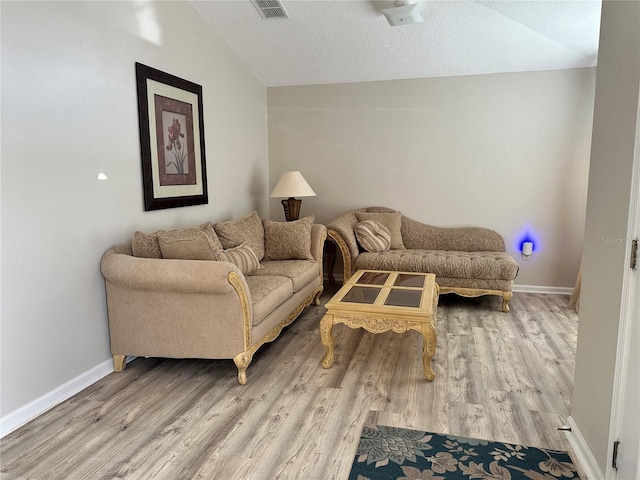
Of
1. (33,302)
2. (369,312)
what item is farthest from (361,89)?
(33,302)

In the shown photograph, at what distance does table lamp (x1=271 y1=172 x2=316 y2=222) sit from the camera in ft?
15.3

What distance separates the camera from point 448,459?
6.37 feet

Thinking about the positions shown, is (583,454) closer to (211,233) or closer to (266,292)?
(266,292)

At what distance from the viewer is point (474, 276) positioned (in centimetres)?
415

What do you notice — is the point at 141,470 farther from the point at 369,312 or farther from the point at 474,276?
the point at 474,276

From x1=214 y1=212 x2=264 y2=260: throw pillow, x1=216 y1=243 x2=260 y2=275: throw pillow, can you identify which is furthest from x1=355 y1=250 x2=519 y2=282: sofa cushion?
x1=216 y1=243 x2=260 y2=275: throw pillow

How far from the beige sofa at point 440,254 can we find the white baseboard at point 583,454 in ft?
6.84

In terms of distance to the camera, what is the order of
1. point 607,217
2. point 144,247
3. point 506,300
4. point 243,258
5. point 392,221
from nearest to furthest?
point 607,217, point 144,247, point 243,258, point 506,300, point 392,221

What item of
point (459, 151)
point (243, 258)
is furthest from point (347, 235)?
point (459, 151)

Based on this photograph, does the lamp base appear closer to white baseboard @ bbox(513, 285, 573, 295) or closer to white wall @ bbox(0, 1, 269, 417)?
white wall @ bbox(0, 1, 269, 417)

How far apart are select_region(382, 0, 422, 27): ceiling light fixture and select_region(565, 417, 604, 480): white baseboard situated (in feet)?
10.3

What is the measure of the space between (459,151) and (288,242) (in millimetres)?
2229

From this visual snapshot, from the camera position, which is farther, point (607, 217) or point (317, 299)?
point (317, 299)

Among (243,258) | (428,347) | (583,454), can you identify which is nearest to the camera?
(583,454)
